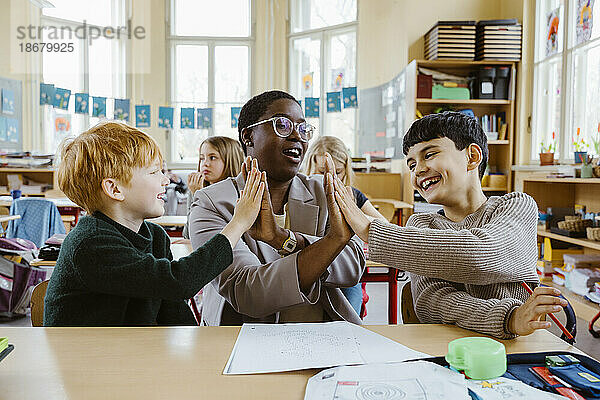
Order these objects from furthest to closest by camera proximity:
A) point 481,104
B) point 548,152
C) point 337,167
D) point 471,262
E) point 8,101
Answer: point 8,101
point 481,104
point 548,152
point 337,167
point 471,262

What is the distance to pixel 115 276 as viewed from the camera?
117 cm

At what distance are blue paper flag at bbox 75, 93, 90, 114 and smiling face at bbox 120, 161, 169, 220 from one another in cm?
649

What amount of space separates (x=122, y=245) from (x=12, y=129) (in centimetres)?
684

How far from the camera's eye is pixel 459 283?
51.4 inches

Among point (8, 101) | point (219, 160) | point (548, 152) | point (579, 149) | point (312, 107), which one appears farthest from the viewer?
point (312, 107)

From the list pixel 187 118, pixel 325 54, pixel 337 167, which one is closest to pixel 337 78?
pixel 325 54

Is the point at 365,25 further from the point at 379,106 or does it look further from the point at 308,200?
the point at 308,200

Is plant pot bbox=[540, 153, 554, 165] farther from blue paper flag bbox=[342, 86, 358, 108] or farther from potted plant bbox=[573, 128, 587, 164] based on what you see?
blue paper flag bbox=[342, 86, 358, 108]

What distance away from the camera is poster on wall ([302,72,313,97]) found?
25.6ft

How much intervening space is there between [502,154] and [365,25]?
2555 millimetres

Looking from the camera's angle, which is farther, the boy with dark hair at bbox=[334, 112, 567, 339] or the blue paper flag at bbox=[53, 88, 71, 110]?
the blue paper flag at bbox=[53, 88, 71, 110]

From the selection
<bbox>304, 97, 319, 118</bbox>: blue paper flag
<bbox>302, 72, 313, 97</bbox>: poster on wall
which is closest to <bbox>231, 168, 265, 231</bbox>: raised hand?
<bbox>304, 97, 319, 118</bbox>: blue paper flag

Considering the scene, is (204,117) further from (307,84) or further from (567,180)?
(567,180)

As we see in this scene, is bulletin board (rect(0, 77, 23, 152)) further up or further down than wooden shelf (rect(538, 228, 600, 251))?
further up
